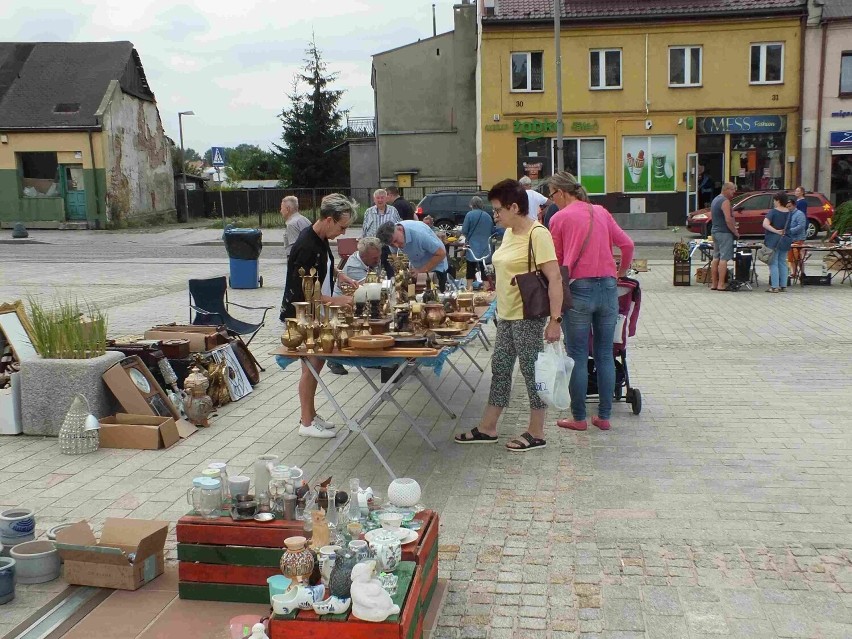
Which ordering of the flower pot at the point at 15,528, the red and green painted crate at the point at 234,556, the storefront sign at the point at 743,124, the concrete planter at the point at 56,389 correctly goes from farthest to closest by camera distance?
the storefront sign at the point at 743,124 < the concrete planter at the point at 56,389 < the flower pot at the point at 15,528 < the red and green painted crate at the point at 234,556

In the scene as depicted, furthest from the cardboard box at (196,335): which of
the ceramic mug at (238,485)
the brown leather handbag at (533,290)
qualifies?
the ceramic mug at (238,485)

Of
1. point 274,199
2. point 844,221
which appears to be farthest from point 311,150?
point 844,221

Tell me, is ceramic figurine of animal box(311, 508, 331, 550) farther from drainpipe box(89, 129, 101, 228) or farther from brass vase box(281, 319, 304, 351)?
drainpipe box(89, 129, 101, 228)

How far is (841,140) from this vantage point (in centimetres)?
3095

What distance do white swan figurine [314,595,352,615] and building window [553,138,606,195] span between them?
98.5 feet

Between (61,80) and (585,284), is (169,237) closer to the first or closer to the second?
(61,80)

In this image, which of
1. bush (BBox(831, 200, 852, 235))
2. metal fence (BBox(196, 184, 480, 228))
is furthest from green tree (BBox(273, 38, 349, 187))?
bush (BBox(831, 200, 852, 235))

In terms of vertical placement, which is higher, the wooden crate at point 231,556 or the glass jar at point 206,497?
the glass jar at point 206,497

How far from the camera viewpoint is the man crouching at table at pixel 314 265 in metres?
6.46

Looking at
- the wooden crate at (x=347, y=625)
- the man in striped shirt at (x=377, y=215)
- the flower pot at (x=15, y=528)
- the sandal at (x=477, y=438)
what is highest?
the man in striped shirt at (x=377, y=215)

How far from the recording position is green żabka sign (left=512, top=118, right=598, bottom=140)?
31.9m

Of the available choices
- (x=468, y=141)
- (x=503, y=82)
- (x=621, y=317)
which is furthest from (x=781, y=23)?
(x=621, y=317)

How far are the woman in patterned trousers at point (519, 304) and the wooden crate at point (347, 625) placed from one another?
2832 millimetres

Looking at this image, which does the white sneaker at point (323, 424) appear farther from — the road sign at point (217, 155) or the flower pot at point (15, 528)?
the road sign at point (217, 155)
